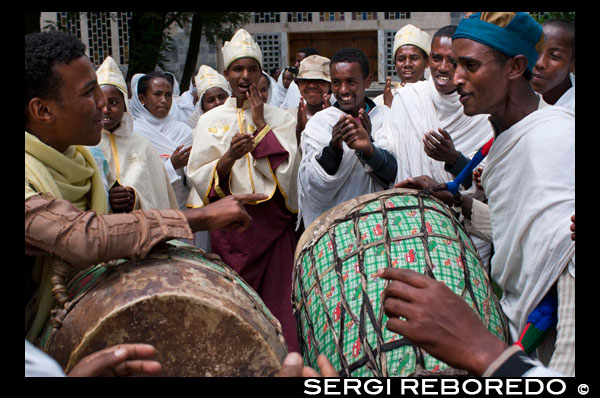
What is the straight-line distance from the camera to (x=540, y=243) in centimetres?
213

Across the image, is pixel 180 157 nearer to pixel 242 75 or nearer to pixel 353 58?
pixel 242 75

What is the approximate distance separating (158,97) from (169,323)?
4517mm

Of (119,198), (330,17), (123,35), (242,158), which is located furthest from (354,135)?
(330,17)

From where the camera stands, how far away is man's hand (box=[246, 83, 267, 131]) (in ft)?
14.7

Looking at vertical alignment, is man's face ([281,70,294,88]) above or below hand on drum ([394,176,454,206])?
above

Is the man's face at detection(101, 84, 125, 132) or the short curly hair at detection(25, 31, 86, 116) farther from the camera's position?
the man's face at detection(101, 84, 125, 132)

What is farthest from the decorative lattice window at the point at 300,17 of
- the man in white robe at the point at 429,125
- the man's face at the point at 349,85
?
the man in white robe at the point at 429,125

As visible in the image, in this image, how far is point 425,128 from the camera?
153 inches

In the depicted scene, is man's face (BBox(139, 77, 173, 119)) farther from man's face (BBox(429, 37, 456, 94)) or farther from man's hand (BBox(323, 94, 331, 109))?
man's face (BBox(429, 37, 456, 94))

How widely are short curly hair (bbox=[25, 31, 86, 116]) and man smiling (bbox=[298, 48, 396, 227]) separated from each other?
1866 millimetres

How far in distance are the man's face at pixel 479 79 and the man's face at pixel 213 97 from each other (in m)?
4.79

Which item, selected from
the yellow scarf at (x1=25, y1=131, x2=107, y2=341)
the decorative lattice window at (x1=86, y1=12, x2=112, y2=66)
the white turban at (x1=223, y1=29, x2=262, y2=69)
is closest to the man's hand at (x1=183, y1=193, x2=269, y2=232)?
the yellow scarf at (x1=25, y1=131, x2=107, y2=341)
